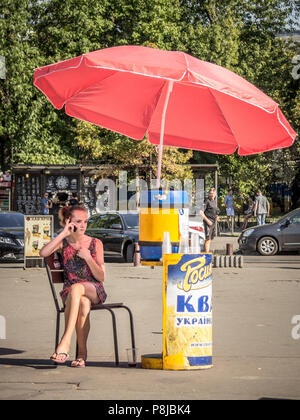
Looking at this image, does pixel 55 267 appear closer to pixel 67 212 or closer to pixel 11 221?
pixel 67 212

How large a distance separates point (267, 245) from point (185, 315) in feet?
56.9

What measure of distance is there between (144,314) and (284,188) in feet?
181

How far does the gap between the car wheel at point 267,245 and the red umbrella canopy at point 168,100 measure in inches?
606

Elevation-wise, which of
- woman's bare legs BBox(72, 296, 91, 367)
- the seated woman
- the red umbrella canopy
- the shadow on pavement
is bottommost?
the shadow on pavement

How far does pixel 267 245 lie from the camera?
80.5 ft

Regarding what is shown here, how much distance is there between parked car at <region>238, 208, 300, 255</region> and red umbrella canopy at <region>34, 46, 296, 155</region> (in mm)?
15360

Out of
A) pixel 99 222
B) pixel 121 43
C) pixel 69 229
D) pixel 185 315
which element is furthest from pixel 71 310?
pixel 121 43

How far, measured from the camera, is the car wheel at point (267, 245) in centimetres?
2447

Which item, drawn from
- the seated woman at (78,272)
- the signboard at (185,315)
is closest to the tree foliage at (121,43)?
the seated woman at (78,272)

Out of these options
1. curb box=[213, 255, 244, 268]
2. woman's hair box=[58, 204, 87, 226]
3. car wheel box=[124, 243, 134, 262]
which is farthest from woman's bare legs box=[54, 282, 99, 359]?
car wheel box=[124, 243, 134, 262]

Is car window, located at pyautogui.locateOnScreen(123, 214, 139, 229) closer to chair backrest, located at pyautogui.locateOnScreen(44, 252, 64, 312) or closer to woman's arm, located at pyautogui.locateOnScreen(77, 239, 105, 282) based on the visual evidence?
chair backrest, located at pyautogui.locateOnScreen(44, 252, 64, 312)

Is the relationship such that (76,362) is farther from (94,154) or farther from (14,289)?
(94,154)

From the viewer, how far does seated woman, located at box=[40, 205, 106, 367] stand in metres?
7.58

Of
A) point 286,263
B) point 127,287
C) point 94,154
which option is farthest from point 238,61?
point 127,287
